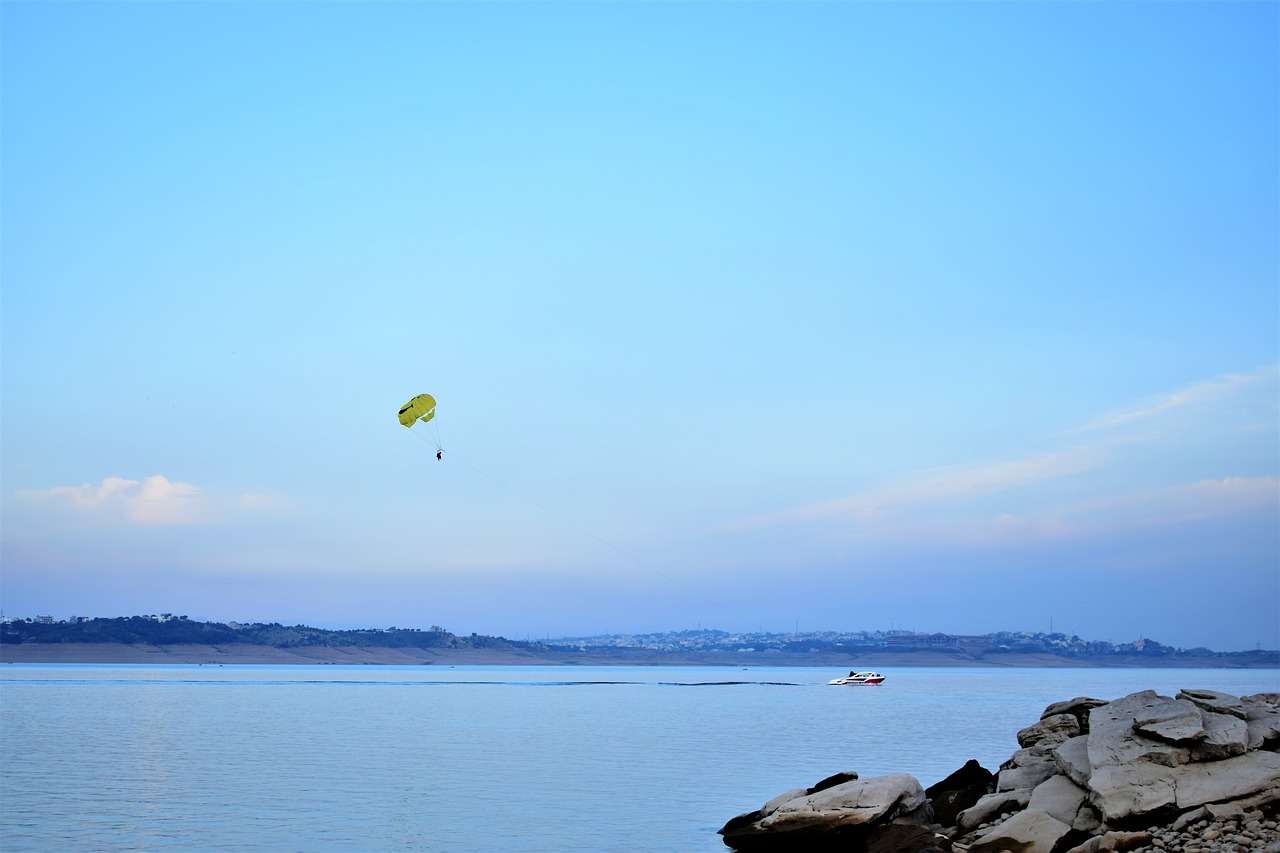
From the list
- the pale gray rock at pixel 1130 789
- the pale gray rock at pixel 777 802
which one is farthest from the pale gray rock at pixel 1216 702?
the pale gray rock at pixel 777 802

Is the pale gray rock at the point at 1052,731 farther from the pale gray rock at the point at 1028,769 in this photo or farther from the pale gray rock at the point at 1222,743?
the pale gray rock at the point at 1222,743

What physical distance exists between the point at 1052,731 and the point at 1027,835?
19.6 feet

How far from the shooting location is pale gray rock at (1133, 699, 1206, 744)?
19703 mm

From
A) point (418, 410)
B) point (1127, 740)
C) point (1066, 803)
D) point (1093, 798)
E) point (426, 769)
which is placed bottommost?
point (426, 769)

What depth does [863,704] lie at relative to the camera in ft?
281

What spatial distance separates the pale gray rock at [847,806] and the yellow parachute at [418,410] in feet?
70.9

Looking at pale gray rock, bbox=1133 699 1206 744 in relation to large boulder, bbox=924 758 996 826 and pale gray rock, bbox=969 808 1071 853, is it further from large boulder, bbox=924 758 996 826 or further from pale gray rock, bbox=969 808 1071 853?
large boulder, bbox=924 758 996 826

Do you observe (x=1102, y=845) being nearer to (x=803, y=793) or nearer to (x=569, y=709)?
(x=803, y=793)

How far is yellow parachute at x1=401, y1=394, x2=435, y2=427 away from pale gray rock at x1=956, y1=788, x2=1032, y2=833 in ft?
78.7

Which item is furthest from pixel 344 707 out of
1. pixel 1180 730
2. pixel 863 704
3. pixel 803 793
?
pixel 1180 730

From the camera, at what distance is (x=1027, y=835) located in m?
19.1

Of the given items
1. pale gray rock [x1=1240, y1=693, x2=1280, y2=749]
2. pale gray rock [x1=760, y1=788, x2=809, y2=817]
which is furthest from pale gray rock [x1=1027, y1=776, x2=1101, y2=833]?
pale gray rock [x1=760, y1=788, x2=809, y2=817]

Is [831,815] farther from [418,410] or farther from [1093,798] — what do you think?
[418,410]

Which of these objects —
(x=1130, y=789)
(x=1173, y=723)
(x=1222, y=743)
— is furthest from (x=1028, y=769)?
(x=1222, y=743)
